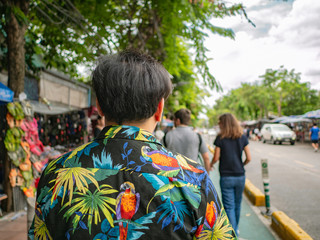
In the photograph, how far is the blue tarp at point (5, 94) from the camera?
389cm

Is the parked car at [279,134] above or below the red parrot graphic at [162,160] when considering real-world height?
below

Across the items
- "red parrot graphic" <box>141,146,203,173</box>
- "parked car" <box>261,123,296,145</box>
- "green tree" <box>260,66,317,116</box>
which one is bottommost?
"parked car" <box>261,123,296,145</box>

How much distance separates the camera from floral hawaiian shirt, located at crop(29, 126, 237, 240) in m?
0.88

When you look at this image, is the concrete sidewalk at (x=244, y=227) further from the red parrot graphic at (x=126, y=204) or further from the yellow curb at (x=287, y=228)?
the red parrot graphic at (x=126, y=204)

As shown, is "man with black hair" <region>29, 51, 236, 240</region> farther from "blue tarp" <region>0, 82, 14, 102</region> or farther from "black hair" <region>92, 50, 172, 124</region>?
"blue tarp" <region>0, 82, 14, 102</region>

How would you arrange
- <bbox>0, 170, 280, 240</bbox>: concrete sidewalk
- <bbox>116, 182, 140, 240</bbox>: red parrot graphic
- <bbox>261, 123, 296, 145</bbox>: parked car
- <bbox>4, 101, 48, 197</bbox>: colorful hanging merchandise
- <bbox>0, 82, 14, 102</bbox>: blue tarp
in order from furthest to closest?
<bbox>261, 123, 296, 145</bbox>: parked car
<bbox>4, 101, 48, 197</bbox>: colorful hanging merchandise
<bbox>0, 82, 14, 102</bbox>: blue tarp
<bbox>0, 170, 280, 240</bbox>: concrete sidewalk
<bbox>116, 182, 140, 240</bbox>: red parrot graphic

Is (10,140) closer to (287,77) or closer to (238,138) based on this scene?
(238,138)

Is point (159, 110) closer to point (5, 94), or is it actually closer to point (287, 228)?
point (287, 228)

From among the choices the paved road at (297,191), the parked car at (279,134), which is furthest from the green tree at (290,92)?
the paved road at (297,191)

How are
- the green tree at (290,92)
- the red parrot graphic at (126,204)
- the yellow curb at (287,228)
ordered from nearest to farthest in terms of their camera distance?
the red parrot graphic at (126,204), the yellow curb at (287,228), the green tree at (290,92)

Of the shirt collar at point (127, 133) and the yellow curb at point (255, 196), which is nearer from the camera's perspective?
the shirt collar at point (127, 133)

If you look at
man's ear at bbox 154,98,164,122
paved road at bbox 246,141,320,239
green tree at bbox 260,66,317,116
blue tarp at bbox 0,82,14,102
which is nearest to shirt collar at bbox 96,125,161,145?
man's ear at bbox 154,98,164,122

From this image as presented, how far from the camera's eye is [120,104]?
1000 mm

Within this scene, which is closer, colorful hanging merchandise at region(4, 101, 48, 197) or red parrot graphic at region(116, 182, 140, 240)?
red parrot graphic at region(116, 182, 140, 240)
